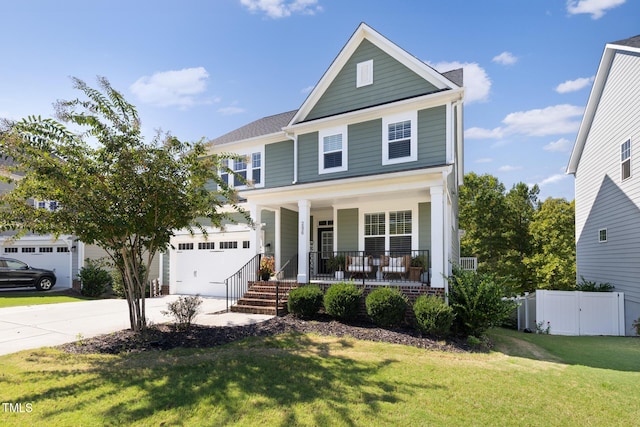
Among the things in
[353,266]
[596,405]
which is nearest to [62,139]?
[353,266]

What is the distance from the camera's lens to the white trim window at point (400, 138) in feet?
35.7

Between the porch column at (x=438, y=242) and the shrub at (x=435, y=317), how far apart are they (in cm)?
131

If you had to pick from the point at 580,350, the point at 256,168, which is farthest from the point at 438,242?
the point at 256,168

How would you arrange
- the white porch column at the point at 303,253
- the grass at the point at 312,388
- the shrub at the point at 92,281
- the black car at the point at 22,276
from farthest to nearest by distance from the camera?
the shrub at the point at 92,281
the black car at the point at 22,276
the white porch column at the point at 303,253
the grass at the point at 312,388

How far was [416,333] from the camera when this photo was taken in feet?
25.6

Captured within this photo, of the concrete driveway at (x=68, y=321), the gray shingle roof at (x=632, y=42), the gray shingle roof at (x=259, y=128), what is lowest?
the concrete driveway at (x=68, y=321)

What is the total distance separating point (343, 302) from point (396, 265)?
8.64 feet

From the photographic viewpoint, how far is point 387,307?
795cm

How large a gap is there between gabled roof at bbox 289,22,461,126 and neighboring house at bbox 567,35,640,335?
5.56 m

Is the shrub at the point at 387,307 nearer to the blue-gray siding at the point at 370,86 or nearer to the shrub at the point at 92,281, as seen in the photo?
the blue-gray siding at the point at 370,86

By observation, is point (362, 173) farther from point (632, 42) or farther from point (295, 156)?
point (632, 42)

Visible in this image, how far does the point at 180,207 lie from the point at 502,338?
8.49 m

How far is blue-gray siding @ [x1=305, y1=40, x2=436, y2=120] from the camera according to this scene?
37.1ft

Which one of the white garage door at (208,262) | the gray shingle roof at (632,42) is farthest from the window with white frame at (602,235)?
the white garage door at (208,262)
